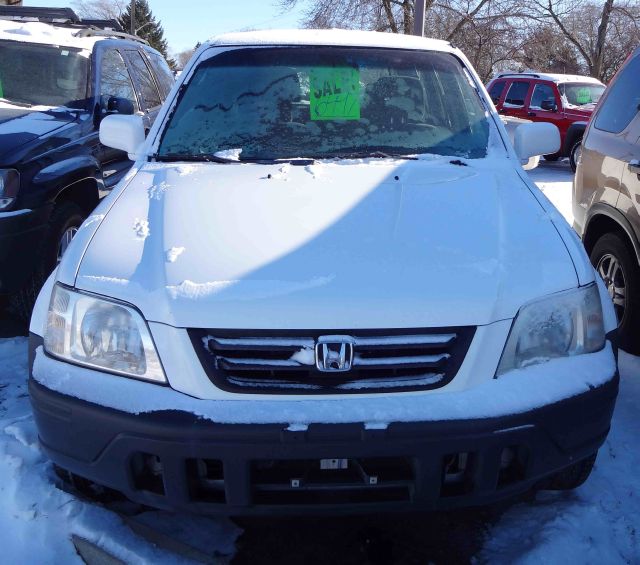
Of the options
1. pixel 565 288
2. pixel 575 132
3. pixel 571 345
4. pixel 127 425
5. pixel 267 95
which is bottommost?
pixel 575 132

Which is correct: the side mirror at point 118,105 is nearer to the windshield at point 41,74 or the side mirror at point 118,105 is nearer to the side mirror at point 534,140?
the windshield at point 41,74

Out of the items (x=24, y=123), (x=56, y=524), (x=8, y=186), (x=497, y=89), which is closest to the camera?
(x=56, y=524)

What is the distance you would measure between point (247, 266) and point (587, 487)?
1.58 metres

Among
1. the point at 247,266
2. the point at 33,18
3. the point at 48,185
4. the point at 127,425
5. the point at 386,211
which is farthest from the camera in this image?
the point at 33,18

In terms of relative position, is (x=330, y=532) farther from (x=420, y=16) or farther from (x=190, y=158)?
(x=420, y=16)

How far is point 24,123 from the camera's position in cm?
421

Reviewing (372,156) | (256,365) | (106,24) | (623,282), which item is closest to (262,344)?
(256,365)

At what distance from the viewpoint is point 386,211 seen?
2.43 meters

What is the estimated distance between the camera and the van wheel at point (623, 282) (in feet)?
11.8

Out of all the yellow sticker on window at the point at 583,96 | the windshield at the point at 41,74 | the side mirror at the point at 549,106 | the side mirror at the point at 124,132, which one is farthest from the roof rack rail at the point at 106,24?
the yellow sticker on window at the point at 583,96

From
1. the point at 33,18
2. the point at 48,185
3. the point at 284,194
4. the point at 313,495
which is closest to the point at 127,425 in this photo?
the point at 313,495

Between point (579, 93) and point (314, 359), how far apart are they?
14031mm

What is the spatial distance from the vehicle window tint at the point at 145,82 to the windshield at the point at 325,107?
2759 mm

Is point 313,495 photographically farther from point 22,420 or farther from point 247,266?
point 22,420
